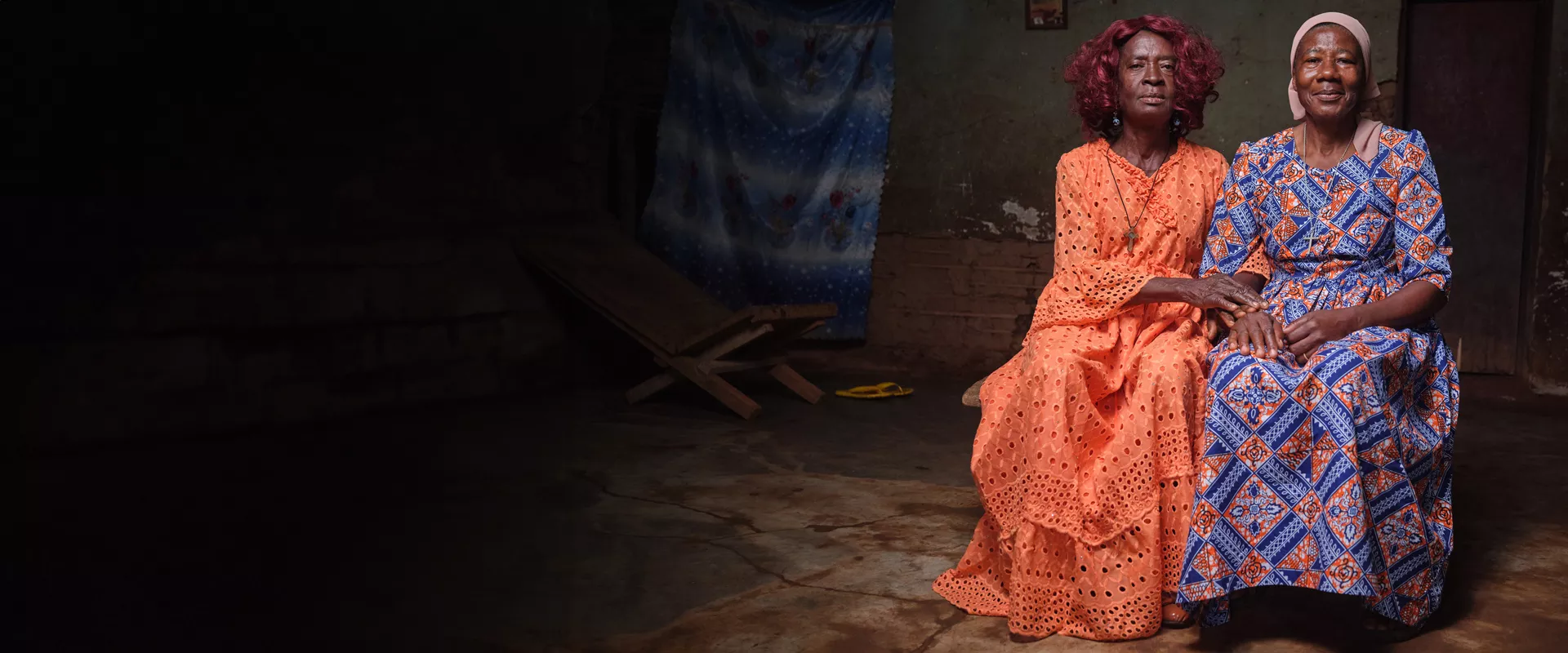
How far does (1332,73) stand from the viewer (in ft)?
9.77

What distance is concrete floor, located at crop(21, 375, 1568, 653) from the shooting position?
290cm

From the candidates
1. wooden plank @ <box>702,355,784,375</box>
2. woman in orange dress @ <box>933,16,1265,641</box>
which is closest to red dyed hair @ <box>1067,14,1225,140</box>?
woman in orange dress @ <box>933,16,1265,641</box>

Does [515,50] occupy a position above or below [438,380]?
above

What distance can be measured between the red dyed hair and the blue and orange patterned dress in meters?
0.32

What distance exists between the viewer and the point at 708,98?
754cm

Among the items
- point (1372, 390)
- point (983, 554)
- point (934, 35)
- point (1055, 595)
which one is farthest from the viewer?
point (934, 35)

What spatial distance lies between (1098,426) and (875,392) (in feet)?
11.3

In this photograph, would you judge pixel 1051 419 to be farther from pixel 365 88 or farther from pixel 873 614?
pixel 365 88

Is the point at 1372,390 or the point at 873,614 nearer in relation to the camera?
the point at 1372,390

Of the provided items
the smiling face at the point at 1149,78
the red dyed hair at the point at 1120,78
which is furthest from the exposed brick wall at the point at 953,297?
the smiling face at the point at 1149,78

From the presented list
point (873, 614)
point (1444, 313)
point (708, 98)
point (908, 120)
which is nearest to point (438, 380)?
point (708, 98)

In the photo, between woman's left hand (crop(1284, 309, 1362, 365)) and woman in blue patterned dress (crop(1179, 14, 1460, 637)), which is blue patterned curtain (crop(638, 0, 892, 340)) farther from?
woman's left hand (crop(1284, 309, 1362, 365))

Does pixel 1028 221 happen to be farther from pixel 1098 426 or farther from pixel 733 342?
pixel 1098 426

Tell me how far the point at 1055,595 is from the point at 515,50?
16.5ft
